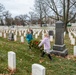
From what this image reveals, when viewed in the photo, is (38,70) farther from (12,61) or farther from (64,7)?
(64,7)

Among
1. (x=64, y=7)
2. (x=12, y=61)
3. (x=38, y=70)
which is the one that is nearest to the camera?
(x=38, y=70)

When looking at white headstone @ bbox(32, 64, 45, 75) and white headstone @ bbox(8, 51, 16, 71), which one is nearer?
white headstone @ bbox(32, 64, 45, 75)

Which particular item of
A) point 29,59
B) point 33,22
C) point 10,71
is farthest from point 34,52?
point 33,22

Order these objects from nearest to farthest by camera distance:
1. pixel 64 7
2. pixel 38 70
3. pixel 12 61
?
pixel 38 70
pixel 12 61
pixel 64 7

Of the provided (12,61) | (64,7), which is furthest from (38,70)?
(64,7)

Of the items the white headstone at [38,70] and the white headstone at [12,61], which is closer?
the white headstone at [38,70]

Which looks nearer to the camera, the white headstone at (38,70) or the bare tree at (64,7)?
the white headstone at (38,70)

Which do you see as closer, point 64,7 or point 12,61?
point 12,61

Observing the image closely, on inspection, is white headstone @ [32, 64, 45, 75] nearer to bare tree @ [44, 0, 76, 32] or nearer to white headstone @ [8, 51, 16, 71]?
white headstone @ [8, 51, 16, 71]

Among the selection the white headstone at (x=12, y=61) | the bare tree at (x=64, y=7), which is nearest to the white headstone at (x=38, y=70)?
the white headstone at (x=12, y=61)

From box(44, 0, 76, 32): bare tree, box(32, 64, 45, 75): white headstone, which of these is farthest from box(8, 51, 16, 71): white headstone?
box(44, 0, 76, 32): bare tree

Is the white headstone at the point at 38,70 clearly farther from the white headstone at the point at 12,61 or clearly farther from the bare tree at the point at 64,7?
the bare tree at the point at 64,7

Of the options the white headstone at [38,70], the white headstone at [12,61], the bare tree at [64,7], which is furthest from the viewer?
the bare tree at [64,7]

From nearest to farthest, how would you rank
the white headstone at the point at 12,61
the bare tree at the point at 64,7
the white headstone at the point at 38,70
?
the white headstone at the point at 38,70 < the white headstone at the point at 12,61 < the bare tree at the point at 64,7
